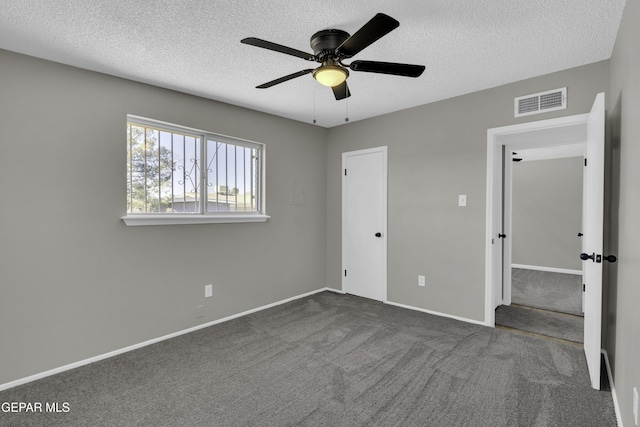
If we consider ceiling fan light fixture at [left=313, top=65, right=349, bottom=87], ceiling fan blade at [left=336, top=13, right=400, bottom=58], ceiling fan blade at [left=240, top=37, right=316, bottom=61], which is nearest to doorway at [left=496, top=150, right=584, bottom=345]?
ceiling fan light fixture at [left=313, top=65, right=349, bottom=87]

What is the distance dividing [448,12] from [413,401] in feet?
8.04

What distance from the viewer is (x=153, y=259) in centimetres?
298

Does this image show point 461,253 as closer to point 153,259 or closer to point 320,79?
point 320,79

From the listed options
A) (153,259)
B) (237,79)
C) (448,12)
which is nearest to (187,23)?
(237,79)

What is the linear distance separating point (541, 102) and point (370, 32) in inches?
86.8

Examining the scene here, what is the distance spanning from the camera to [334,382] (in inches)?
89.4

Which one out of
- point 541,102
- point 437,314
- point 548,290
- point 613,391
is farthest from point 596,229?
point 548,290

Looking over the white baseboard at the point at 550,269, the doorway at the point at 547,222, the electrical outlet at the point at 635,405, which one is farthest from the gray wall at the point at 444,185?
the white baseboard at the point at 550,269

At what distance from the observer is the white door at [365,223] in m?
4.13

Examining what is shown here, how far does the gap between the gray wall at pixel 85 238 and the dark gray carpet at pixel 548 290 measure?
3.81 m

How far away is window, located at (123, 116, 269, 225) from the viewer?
2957 mm

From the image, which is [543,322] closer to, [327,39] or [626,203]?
[626,203]

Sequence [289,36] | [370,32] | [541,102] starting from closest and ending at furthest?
1. [370,32]
2. [289,36]
3. [541,102]

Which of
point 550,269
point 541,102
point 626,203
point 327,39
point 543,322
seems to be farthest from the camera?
point 550,269
